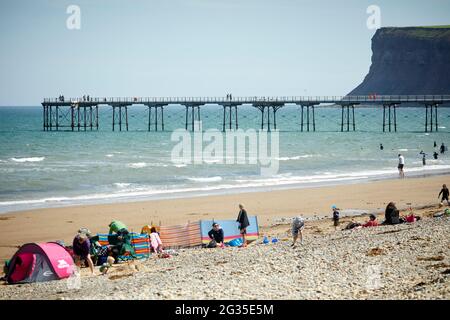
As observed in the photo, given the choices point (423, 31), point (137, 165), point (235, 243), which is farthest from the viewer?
point (423, 31)

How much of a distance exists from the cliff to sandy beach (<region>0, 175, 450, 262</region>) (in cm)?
14180

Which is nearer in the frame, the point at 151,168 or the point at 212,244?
the point at 212,244

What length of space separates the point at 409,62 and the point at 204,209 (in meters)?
160

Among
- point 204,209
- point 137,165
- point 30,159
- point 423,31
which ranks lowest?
point 204,209

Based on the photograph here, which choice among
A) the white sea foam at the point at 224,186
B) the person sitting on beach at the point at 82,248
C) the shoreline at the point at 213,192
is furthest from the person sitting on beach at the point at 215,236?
the white sea foam at the point at 224,186

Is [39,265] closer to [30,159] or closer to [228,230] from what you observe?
[228,230]

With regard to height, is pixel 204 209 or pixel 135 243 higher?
pixel 135 243

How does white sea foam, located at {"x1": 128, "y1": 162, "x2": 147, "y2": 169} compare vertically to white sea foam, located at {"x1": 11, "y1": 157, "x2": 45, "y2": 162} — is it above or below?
below

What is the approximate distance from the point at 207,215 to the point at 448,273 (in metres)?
12.0

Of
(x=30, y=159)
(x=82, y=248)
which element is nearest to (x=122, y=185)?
(x=30, y=159)

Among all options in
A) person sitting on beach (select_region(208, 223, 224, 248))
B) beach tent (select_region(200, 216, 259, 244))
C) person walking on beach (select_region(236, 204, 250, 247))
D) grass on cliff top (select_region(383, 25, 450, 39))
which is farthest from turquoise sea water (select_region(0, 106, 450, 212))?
grass on cliff top (select_region(383, 25, 450, 39))

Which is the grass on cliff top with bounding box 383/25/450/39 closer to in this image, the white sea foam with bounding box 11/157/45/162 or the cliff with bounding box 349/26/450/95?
the cliff with bounding box 349/26/450/95

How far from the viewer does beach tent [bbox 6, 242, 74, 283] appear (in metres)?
13.4

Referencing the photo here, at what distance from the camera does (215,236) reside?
16.2 meters
